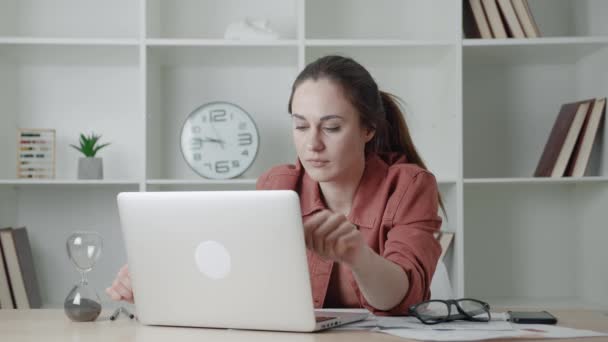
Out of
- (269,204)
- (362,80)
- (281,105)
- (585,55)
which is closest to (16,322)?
(269,204)

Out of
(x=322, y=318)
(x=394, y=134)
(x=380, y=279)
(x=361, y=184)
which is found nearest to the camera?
(x=322, y=318)

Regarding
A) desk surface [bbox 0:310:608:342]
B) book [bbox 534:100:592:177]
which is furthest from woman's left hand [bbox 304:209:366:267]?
book [bbox 534:100:592:177]

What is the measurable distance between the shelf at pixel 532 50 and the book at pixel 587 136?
0.21 m

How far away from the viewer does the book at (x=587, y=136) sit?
2.84m

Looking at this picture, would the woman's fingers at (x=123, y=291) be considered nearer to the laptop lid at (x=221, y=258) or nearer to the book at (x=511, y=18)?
the laptop lid at (x=221, y=258)

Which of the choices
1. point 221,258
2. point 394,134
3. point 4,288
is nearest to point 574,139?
point 394,134

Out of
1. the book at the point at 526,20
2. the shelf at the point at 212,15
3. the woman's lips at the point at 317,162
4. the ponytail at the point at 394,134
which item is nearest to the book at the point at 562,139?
the book at the point at 526,20

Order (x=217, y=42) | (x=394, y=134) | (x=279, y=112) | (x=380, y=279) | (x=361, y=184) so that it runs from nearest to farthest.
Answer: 1. (x=380, y=279)
2. (x=361, y=184)
3. (x=394, y=134)
4. (x=217, y=42)
5. (x=279, y=112)

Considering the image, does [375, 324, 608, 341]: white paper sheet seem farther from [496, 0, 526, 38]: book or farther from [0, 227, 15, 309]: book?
[0, 227, 15, 309]: book

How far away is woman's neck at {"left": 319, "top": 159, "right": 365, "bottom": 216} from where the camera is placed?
1957 mm

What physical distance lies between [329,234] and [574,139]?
1.84m

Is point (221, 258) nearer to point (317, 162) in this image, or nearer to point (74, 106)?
point (317, 162)

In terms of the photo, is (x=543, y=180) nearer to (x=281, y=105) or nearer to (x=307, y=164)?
(x=281, y=105)

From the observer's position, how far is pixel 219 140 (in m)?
2.98
